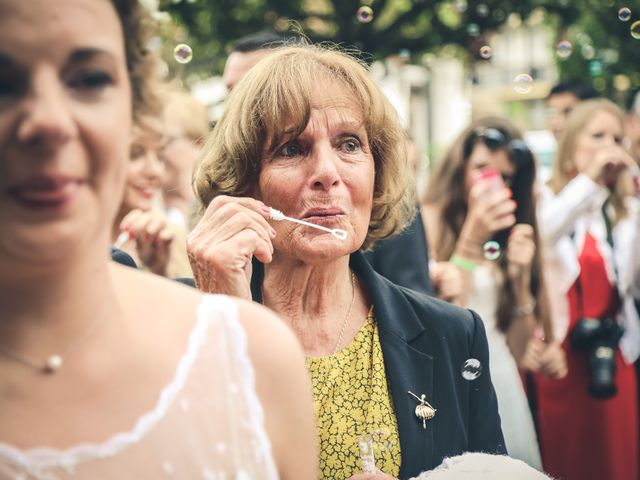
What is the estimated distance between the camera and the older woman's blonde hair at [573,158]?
5.46 m

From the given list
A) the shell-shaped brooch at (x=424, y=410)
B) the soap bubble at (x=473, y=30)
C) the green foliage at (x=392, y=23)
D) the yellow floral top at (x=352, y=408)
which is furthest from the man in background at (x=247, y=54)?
the soap bubble at (x=473, y=30)

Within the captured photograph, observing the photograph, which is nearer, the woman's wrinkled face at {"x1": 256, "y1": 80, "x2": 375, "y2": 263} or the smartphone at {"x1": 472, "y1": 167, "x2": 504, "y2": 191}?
the woman's wrinkled face at {"x1": 256, "y1": 80, "x2": 375, "y2": 263}

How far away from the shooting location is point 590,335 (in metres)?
4.95

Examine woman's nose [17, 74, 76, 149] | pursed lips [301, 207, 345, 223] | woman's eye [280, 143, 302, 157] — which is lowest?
pursed lips [301, 207, 345, 223]

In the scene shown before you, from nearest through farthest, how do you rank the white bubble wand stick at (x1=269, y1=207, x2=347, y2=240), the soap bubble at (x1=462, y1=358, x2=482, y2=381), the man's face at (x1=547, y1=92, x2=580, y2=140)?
the white bubble wand stick at (x1=269, y1=207, x2=347, y2=240) → the soap bubble at (x1=462, y1=358, x2=482, y2=381) → the man's face at (x1=547, y1=92, x2=580, y2=140)

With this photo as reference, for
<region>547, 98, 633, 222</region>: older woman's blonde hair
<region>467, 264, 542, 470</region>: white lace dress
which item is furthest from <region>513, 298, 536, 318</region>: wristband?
<region>547, 98, 633, 222</region>: older woman's blonde hair

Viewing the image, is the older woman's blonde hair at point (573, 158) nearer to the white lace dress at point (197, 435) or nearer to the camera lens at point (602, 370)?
the camera lens at point (602, 370)

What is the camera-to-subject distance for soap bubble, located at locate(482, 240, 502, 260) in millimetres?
4078

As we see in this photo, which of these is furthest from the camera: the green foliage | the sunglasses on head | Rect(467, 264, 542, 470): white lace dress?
the green foliage

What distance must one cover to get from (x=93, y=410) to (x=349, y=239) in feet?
4.21

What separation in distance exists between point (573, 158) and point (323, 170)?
11.3 ft

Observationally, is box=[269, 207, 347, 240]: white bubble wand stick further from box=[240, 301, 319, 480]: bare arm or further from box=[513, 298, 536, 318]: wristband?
box=[513, 298, 536, 318]: wristband

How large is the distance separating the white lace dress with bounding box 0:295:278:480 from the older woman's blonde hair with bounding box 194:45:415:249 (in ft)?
3.61

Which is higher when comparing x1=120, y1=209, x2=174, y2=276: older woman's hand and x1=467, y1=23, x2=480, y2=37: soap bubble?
x1=467, y1=23, x2=480, y2=37: soap bubble
